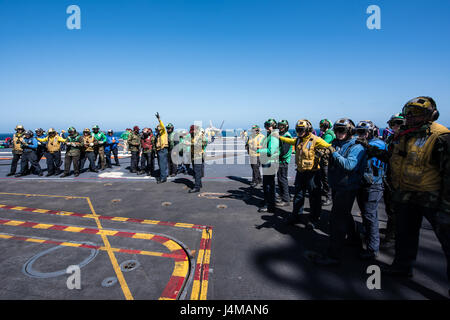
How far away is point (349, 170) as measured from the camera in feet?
10.1

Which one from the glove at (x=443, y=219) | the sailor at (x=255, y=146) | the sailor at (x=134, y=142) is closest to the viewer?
the glove at (x=443, y=219)

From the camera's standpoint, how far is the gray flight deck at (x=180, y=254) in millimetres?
2823

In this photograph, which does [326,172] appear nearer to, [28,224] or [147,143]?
[147,143]

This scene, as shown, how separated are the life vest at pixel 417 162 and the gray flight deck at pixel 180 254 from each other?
4.74 feet

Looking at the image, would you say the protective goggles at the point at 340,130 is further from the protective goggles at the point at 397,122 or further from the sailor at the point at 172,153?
the sailor at the point at 172,153

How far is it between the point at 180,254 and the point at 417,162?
3801mm

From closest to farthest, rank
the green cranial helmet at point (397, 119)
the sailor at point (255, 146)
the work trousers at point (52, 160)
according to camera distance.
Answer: the green cranial helmet at point (397, 119), the sailor at point (255, 146), the work trousers at point (52, 160)

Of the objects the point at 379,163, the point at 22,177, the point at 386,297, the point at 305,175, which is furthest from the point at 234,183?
the point at 22,177

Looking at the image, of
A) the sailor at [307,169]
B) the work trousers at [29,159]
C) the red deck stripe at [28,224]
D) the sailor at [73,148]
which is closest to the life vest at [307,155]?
the sailor at [307,169]

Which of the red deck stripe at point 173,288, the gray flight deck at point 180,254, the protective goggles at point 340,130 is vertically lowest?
the red deck stripe at point 173,288

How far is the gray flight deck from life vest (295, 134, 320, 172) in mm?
1428

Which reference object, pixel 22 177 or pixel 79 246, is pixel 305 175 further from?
pixel 22 177

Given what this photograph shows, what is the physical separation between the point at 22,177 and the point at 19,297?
10.3m
